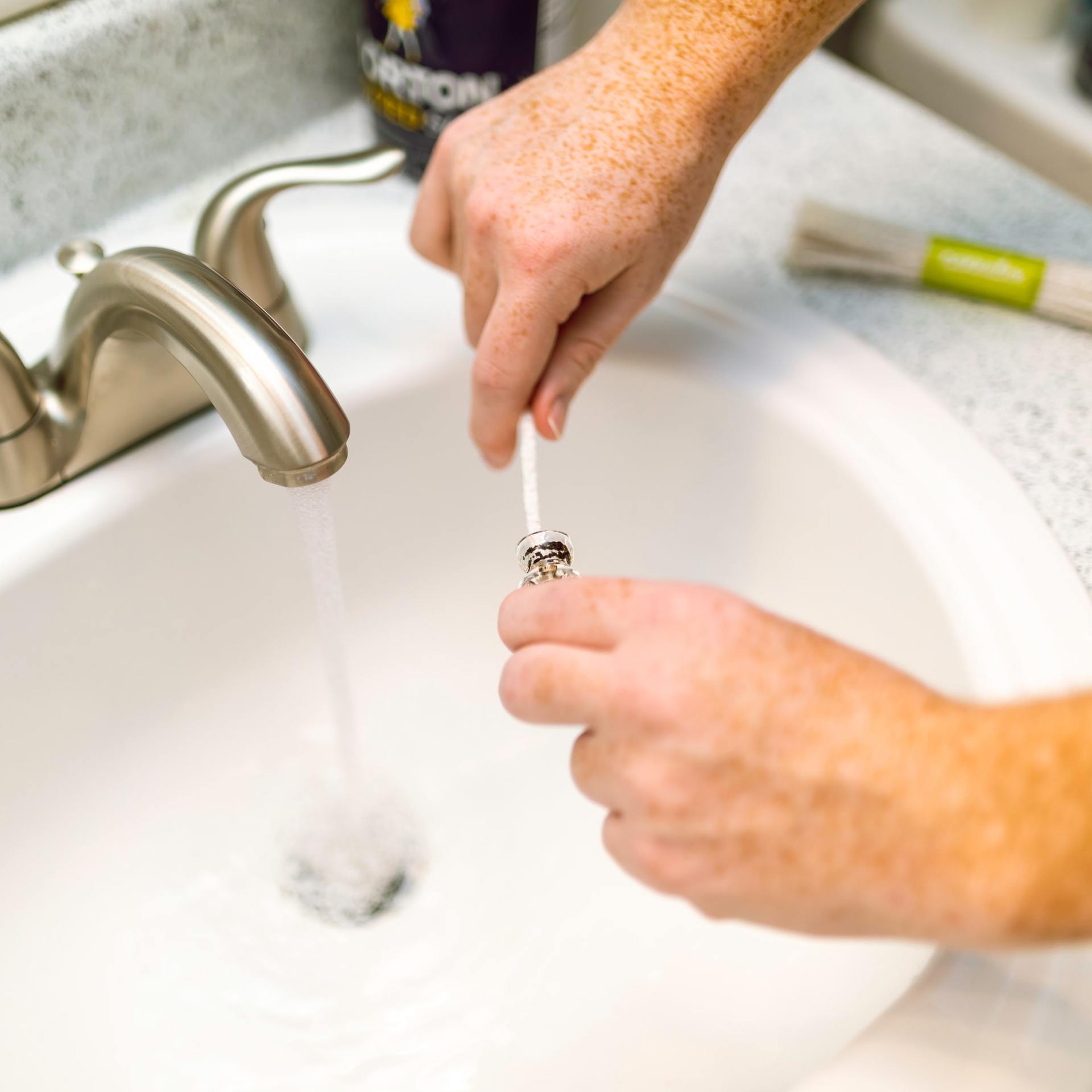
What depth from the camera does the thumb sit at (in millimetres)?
449

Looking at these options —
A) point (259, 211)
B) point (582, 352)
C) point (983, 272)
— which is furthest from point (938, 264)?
point (259, 211)

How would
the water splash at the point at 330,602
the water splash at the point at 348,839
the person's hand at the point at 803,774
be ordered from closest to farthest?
the person's hand at the point at 803,774
the water splash at the point at 330,602
the water splash at the point at 348,839

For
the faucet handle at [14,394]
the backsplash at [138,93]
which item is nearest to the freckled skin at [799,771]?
the faucet handle at [14,394]

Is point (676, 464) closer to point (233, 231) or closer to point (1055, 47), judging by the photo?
point (233, 231)

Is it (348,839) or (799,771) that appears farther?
(348,839)

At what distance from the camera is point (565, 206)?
0.41m

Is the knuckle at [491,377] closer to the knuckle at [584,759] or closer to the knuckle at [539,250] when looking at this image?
the knuckle at [539,250]

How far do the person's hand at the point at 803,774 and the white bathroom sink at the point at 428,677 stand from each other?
122 mm

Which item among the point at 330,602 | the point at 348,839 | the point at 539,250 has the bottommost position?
the point at 348,839

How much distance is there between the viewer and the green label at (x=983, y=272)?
52cm

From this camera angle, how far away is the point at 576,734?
552 mm

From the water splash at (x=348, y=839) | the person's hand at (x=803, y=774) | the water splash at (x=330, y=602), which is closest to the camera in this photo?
the person's hand at (x=803, y=774)

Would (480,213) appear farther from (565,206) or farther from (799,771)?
(799,771)

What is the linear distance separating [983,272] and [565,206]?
0.78 feet
